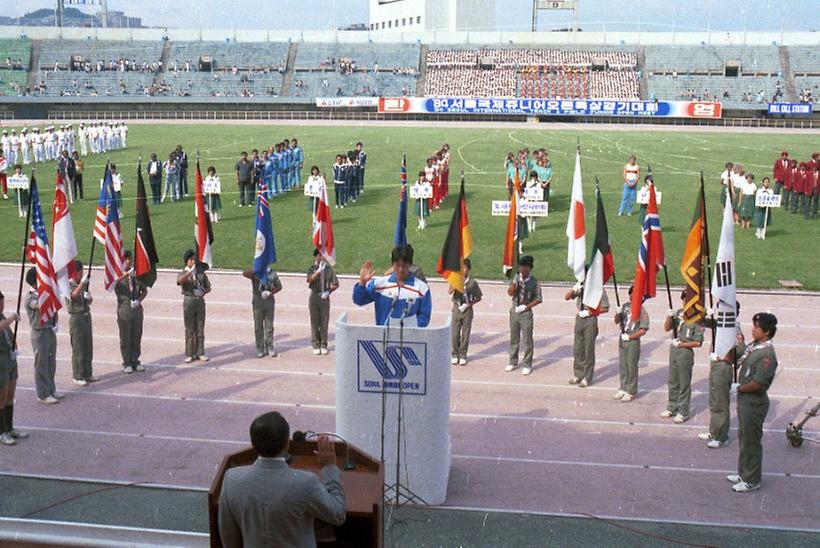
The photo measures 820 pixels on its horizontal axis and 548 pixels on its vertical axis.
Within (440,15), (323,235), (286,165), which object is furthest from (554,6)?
(323,235)

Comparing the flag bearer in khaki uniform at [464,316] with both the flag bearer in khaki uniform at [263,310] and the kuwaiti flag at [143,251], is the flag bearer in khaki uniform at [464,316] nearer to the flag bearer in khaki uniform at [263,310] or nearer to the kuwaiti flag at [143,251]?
the flag bearer in khaki uniform at [263,310]

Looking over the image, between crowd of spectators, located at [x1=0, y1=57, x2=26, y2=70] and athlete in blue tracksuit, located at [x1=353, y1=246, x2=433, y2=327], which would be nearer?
athlete in blue tracksuit, located at [x1=353, y1=246, x2=433, y2=327]

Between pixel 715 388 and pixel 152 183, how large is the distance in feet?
71.2

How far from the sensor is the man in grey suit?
411 centimetres

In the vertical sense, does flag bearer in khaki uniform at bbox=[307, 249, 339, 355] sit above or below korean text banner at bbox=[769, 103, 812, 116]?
below

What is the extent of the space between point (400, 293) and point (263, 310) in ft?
16.8

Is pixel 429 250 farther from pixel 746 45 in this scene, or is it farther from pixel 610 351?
pixel 746 45

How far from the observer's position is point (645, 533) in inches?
294

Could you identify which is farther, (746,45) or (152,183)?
(746,45)

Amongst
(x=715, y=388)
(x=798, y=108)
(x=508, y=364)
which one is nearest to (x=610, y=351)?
(x=508, y=364)

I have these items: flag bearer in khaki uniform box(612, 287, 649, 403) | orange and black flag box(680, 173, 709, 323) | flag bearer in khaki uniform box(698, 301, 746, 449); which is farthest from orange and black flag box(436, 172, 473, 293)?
flag bearer in khaki uniform box(698, 301, 746, 449)

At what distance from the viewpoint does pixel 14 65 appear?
76375 millimetres

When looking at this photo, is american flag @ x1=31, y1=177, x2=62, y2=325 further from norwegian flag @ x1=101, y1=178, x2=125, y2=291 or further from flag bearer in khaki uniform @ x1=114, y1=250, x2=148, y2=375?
flag bearer in khaki uniform @ x1=114, y1=250, x2=148, y2=375

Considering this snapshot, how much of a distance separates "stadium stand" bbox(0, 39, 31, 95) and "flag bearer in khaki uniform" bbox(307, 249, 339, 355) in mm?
67531
